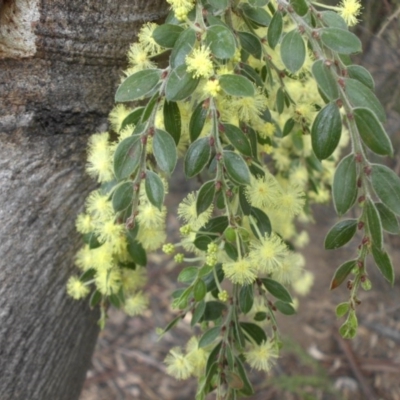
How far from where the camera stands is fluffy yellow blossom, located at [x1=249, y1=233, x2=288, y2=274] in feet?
2.34

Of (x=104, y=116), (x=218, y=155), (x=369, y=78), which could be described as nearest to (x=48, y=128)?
(x=104, y=116)

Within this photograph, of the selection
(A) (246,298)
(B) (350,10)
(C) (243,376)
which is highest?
(B) (350,10)

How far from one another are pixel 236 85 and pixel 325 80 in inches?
4.0

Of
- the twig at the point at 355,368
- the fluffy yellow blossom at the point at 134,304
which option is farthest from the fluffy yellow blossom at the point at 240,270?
the twig at the point at 355,368

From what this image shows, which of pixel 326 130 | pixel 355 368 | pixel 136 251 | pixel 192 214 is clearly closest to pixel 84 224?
pixel 136 251

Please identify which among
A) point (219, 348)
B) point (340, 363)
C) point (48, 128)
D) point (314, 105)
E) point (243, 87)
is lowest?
point (340, 363)

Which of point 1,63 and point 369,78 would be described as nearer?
point 369,78

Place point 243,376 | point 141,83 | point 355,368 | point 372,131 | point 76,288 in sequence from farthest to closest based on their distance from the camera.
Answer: point 355,368 → point 76,288 → point 243,376 → point 141,83 → point 372,131

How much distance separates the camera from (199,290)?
0.74m

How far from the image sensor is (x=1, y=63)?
2.64ft

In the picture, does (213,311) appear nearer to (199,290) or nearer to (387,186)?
(199,290)

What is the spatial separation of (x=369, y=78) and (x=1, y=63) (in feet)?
1.64

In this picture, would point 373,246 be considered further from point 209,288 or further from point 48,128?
point 48,128

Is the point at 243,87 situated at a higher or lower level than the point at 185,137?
higher
